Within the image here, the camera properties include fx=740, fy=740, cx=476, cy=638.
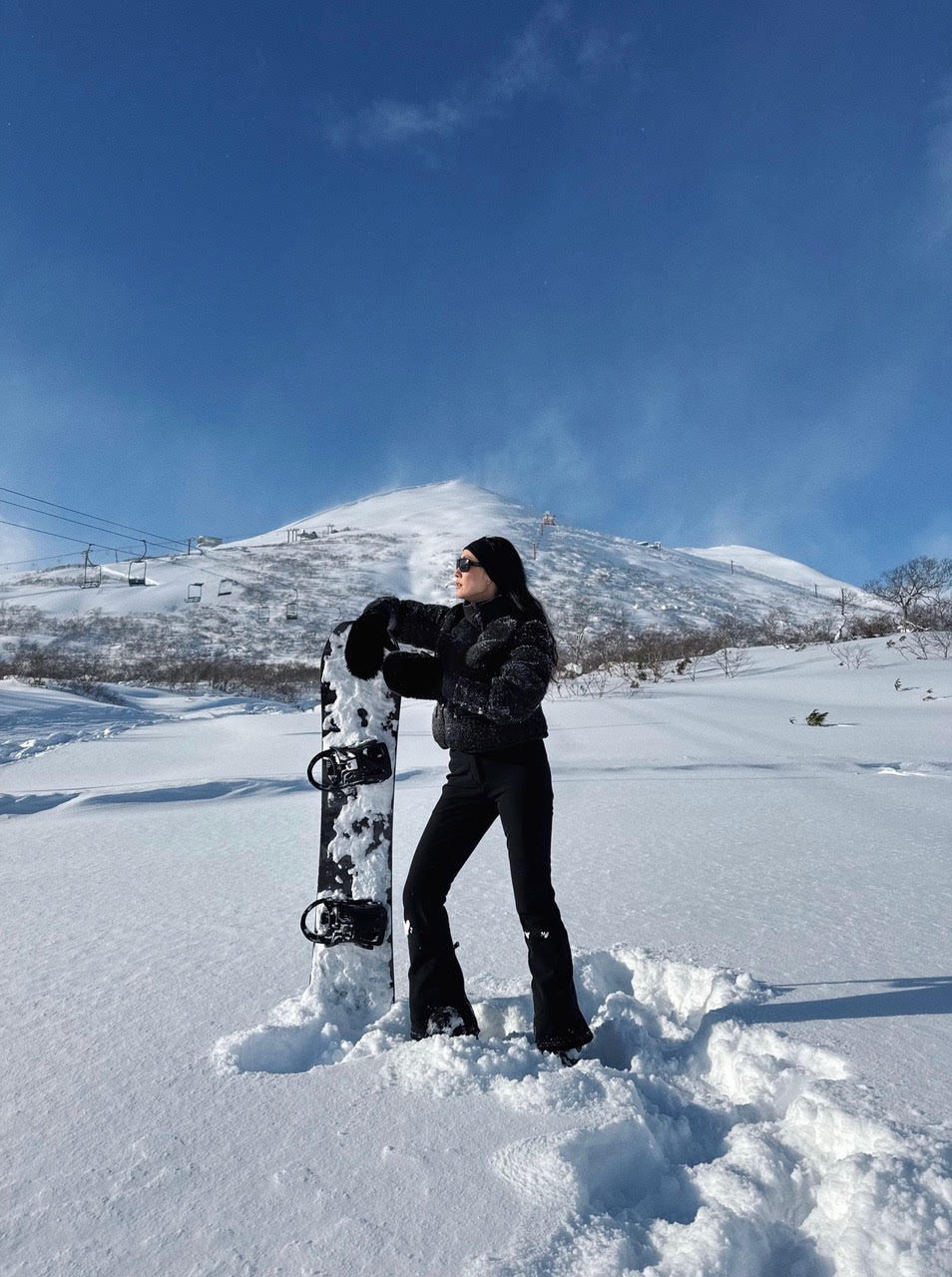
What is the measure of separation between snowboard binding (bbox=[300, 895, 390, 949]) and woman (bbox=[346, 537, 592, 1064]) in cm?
11

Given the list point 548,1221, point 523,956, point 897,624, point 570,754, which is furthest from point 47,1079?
point 897,624

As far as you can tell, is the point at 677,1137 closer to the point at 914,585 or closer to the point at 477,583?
the point at 477,583

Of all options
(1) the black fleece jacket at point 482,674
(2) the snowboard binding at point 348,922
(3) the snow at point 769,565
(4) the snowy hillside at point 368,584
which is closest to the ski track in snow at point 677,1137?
(2) the snowboard binding at point 348,922

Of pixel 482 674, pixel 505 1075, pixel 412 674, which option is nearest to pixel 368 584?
pixel 412 674

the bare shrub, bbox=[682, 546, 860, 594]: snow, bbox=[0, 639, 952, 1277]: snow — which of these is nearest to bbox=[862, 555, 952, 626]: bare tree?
the bare shrub

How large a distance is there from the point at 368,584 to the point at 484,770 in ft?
212

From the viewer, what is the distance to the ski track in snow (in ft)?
3.68

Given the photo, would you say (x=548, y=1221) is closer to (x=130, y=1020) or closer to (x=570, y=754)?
(x=130, y=1020)

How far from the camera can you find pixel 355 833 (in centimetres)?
221

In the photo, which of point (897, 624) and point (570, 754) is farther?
point (897, 624)

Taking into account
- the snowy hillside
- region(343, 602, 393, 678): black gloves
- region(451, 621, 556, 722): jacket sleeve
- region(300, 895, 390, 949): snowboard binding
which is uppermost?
the snowy hillside

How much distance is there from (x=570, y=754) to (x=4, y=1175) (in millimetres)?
6082

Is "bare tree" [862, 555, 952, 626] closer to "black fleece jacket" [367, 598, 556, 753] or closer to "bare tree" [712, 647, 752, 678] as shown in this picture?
"bare tree" [712, 647, 752, 678]

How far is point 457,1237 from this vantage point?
115 cm
